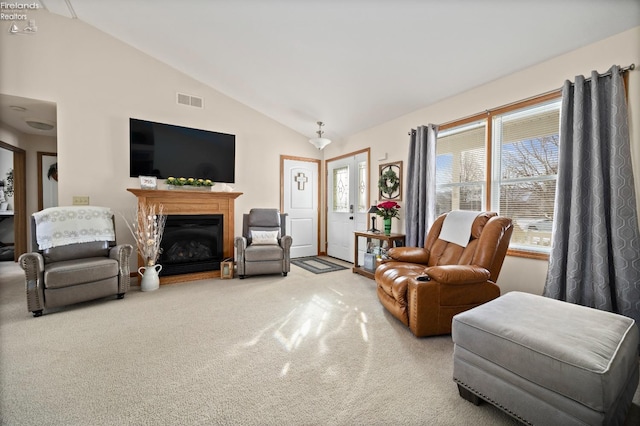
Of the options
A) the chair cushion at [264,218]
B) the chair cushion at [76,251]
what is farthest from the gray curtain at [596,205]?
the chair cushion at [76,251]

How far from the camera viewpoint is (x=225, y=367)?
1742 mm

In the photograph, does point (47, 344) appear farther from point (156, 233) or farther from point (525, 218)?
point (525, 218)

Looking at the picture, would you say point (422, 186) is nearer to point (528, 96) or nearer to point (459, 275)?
point (528, 96)

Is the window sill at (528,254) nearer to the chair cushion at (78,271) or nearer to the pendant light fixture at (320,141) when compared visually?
the pendant light fixture at (320,141)

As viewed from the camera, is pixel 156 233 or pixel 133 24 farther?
pixel 156 233

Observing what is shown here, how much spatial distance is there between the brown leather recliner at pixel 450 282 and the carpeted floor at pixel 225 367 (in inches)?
6.9

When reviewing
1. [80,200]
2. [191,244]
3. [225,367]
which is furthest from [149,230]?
[225,367]


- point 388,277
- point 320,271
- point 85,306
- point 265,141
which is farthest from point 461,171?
point 85,306

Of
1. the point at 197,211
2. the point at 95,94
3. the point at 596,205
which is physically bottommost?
the point at 197,211

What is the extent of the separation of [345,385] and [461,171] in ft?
9.49

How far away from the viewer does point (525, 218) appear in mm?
2760

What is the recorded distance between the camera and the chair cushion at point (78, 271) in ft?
8.45

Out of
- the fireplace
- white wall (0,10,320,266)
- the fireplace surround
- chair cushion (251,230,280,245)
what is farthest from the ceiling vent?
chair cushion (251,230,280,245)

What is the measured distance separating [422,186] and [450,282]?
1.80 metres
